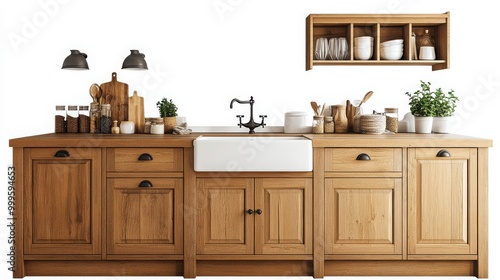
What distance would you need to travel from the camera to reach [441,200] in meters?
4.69

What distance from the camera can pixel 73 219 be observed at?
4711 millimetres

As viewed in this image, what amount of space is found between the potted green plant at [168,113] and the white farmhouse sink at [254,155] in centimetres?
82

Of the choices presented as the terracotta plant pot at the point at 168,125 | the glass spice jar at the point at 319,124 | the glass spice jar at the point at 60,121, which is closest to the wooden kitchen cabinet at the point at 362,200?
the glass spice jar at the point at 319,124

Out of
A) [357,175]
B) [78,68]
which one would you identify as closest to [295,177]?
[357,175]

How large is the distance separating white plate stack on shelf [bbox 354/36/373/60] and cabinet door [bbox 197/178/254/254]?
4.82ft

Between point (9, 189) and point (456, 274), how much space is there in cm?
325

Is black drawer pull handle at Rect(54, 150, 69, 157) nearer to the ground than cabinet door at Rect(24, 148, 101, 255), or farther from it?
farther from it

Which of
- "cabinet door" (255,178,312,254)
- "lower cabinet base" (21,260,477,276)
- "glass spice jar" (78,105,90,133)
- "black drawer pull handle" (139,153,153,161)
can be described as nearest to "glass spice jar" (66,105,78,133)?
"glass spice jar" (78,105,90,133)

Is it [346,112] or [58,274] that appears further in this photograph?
[346,112]

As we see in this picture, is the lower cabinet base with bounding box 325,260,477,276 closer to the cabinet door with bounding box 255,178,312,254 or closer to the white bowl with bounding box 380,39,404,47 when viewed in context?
the cabinet door with bounding box 255,178,312,254

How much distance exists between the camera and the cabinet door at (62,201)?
4.70 meters

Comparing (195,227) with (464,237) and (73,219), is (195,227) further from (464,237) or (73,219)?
(464,237)

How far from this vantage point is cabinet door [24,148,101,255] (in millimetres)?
4703

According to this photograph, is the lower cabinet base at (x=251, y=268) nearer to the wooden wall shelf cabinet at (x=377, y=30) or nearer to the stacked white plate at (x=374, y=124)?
the stacked white plate at (x=374, y=124)
